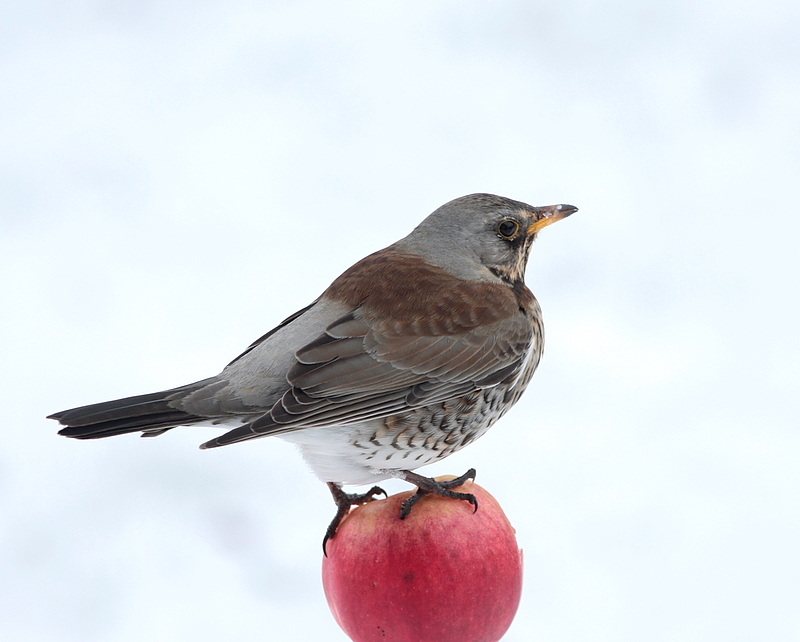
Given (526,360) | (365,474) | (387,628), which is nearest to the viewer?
(387,628)

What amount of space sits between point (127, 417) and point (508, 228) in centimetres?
124

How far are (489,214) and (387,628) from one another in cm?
123

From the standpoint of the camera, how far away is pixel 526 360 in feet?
7.85

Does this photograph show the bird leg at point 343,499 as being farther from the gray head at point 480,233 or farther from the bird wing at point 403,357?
the gray head at point 480,233

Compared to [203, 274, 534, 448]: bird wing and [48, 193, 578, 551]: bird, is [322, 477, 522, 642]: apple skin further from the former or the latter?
[203, 274, 534, 448]: bird wing

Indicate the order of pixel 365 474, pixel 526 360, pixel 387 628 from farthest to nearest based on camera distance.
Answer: pixel 526 360
pixel 365 474
pixel 387 628

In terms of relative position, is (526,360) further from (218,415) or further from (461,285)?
(218,415)

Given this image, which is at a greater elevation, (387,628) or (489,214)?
(489,214)

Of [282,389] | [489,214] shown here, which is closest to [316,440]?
[282,389]

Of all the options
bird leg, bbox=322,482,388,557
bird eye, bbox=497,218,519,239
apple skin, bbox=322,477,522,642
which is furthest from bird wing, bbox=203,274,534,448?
bird leg, bbox=322,482,388,557

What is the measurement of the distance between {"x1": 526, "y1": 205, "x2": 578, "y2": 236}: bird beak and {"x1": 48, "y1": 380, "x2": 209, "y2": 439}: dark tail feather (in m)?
1.15

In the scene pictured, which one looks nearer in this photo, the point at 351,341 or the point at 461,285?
the point at 351,341

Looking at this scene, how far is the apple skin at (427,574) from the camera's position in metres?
2.00

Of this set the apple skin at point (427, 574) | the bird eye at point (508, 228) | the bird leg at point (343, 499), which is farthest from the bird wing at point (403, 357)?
the bird leg at point (343, 499)
